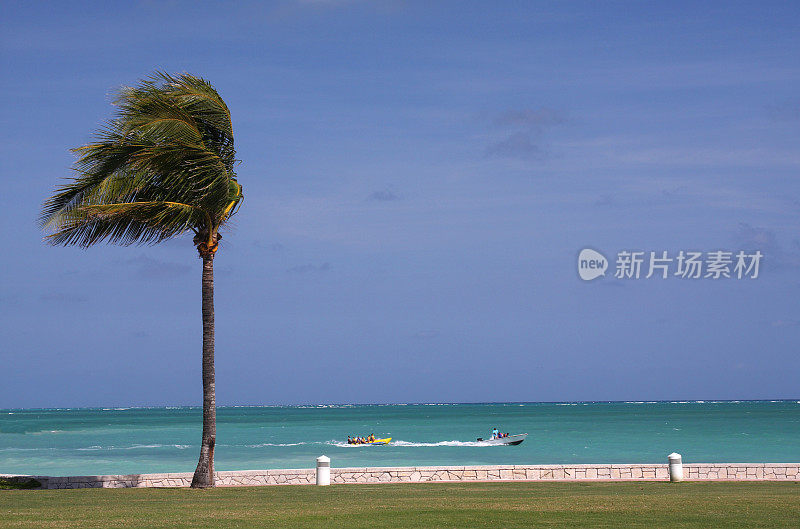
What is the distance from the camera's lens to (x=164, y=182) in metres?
20.5

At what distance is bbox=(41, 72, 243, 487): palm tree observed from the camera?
20.0m

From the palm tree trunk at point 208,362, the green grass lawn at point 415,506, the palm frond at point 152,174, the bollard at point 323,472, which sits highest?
the palm frond at point 152,174

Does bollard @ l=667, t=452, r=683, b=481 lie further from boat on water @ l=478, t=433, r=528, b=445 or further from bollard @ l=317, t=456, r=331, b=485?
boat on water @ l=478, t=433, r=528, b=445

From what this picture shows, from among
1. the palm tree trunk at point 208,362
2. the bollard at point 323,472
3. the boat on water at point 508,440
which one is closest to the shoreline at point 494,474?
the bollard at point 323,472

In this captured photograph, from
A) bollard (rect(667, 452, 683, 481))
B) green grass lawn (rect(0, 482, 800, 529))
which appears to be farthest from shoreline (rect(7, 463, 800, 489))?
green grass lawn (rect(0, 482, 800, 529))

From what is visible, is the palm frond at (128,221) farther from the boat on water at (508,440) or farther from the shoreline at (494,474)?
the boat on water at (508,440)

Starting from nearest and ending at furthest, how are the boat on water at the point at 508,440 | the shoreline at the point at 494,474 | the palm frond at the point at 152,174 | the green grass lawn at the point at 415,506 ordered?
the green grass lawn at the point at 415,506 → the palm frond at the point at 152,174 → the shoreline at the point at 494,474 → the boat on water at the point at 508,440

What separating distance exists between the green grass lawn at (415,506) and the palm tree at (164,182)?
2575 millimetres

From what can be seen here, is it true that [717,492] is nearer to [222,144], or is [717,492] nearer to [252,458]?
[222,144]

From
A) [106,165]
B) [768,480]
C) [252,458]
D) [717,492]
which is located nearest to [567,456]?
[252,458]

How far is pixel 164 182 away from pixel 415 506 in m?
8.78

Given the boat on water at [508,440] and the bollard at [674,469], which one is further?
the boat on water at [508,440]

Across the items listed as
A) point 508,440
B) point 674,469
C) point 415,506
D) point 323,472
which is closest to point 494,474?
point 674,469

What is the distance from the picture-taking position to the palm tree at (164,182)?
19953 mm
